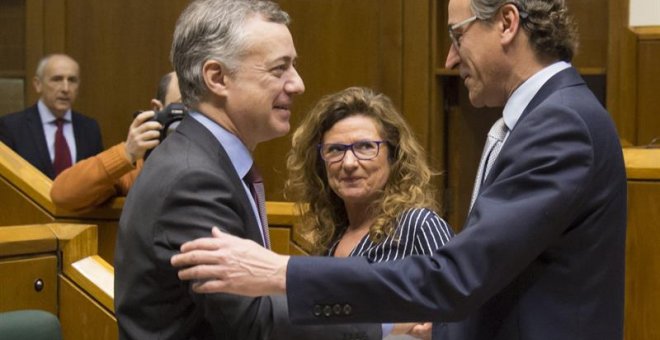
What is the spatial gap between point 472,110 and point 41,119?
2.07 metres

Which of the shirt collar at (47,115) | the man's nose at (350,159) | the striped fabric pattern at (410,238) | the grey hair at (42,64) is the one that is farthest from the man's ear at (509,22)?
the grey hair at (42,64)

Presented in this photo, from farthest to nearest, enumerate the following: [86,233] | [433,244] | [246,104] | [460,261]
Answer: [86,233] < [433,244] < [246,104] < [460,261]

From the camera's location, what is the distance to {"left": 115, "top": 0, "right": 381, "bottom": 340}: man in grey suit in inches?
66.9

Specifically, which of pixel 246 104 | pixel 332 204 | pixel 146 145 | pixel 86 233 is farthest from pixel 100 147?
pixel 246 104

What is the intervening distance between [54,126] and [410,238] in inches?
128

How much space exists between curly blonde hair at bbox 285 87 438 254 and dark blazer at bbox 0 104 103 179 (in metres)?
2.67

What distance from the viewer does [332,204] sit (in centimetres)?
285

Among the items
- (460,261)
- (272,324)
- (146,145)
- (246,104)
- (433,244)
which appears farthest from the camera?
(146,145)

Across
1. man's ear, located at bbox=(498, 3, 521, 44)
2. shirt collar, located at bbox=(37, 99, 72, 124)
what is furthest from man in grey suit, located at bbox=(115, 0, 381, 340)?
shirt collar, located at bbox=(37, 99, 72, 124)

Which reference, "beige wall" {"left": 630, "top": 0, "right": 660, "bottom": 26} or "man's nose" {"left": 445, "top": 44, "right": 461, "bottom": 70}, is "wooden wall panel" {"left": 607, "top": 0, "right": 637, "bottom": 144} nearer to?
"beige wall" {"left": 630, "top": 0, "right": 660, "bottom": 26}

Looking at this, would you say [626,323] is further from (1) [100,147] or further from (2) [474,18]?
(1) [100,147]

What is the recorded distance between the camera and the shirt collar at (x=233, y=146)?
1.85 metres

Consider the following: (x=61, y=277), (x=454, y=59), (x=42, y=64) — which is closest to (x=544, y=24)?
(x=454, y=59)

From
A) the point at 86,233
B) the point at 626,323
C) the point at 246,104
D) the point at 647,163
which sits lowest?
the point at 626,323
